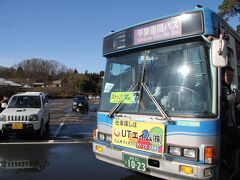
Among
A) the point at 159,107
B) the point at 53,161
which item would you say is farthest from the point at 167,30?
the point at 53,161

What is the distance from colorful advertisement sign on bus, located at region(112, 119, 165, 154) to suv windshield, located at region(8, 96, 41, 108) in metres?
8.12

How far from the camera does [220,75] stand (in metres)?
5.16

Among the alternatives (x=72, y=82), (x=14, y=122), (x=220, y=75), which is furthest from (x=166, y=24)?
(x=72, y=82)

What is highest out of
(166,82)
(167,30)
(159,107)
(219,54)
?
(167,30)

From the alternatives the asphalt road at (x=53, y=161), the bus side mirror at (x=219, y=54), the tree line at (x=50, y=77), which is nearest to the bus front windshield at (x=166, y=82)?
the bus side mirror at (x=219, y=54)

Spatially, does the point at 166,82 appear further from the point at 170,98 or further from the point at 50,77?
the point at 50,77

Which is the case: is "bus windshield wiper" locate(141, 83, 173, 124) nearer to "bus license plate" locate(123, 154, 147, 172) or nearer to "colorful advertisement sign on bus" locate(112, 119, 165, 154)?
"colorful advertisement sign on bus" locate(112, 119, 165, 154)

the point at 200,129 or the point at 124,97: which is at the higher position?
the point at 124,97

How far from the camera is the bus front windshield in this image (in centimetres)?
520

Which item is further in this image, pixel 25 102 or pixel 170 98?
pixel 25 102

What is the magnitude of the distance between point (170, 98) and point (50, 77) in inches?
4321

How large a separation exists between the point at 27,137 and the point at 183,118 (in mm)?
9243

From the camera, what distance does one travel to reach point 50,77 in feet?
370

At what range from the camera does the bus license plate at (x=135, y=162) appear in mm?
5617
